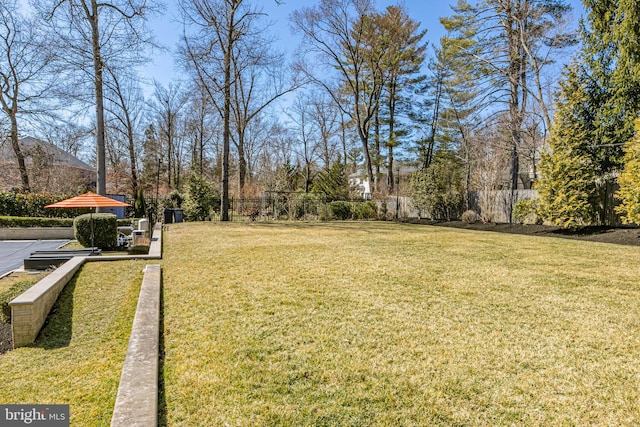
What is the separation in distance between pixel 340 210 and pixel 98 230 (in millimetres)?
11667

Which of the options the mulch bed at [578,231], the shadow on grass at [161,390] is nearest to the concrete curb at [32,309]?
the shadow on grass at [161,390]

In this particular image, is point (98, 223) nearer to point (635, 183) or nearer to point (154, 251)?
point (154, 251)

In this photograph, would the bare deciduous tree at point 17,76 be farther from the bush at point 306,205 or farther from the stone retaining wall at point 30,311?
the stone retaining wall at point 30,311

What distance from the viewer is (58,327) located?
3.21 metres

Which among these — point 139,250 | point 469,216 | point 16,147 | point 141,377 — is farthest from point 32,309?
point 16,147

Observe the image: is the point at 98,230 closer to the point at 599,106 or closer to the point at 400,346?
the point at 400,346

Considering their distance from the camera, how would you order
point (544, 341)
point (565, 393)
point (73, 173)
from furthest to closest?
point (73, 173) → point (544, 341) → point (565, 393)

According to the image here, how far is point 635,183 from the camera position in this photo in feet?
28.2

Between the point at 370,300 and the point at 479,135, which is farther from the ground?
the point at 479,135

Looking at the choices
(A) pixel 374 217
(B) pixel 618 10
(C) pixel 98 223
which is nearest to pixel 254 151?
(A) pixel 374 217

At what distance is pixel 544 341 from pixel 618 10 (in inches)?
496

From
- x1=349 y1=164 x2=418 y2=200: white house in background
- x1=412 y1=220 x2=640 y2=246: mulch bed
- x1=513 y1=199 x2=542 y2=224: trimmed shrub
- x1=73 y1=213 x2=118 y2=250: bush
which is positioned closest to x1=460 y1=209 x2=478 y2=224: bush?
x1=412 y1=220 x2=640 y2=246: mulch bed

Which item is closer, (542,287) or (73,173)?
(542,287)

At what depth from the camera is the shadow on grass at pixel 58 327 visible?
2.90 m
